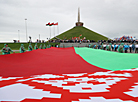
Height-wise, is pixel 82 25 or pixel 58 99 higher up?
pixel 82 25

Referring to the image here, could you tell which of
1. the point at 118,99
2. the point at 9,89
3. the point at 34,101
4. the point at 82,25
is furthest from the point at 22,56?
the point at 82,25

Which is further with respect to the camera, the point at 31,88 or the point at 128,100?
the point at 31,88

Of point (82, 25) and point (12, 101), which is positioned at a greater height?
point (82, 25)

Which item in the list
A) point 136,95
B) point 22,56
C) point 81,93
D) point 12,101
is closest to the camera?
point 12,101

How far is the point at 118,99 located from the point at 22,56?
359 inches

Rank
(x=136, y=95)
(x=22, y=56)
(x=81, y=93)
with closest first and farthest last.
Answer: (x=136, y=95), (x=81, y=93), (x=22, y=56)

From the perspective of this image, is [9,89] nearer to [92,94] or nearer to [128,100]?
[92,94]

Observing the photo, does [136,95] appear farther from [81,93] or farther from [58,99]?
[58,99]

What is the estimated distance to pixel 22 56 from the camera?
31.6ft

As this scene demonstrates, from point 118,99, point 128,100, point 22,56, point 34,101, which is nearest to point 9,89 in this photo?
point 34,101

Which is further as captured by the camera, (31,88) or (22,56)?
(22,56)

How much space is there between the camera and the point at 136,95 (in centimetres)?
236

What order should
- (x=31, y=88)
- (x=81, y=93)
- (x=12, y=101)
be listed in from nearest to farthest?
(x=12, y=101) → (x=81, y=93) → (x=31, y=88)

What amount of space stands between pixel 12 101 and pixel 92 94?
175cm
